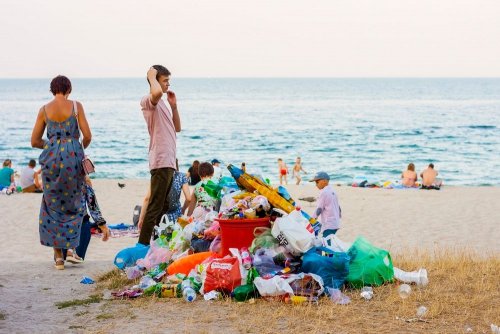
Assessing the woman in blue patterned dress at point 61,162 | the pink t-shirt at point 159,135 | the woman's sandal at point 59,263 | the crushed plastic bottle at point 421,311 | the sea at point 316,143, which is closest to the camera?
the crushed plastic bottle at point 421,311

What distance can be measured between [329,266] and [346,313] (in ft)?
2.31

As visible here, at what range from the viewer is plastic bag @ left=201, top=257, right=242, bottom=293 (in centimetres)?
629

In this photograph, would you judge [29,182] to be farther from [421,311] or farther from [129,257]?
[421,311]

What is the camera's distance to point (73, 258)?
831 centimetres

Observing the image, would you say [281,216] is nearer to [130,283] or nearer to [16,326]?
[130,283]

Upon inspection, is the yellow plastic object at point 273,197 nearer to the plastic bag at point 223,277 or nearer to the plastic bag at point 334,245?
the plastic bag at point 334,245

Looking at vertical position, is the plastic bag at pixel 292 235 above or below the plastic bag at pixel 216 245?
above

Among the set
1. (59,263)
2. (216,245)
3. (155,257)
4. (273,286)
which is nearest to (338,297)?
(273,286)

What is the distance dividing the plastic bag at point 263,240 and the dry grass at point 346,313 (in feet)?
1.94

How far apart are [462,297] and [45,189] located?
4380 millimetres

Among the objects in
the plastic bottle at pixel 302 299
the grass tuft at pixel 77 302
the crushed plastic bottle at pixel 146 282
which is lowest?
the grass tuft at pixel 77 302

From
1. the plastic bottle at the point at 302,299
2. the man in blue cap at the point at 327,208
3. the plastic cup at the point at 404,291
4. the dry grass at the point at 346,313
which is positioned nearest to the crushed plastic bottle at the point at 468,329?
the dry grass at the point at 346,313

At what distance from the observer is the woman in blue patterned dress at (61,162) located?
754 centimetres

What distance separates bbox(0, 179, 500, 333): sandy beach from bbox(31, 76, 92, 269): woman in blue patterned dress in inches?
21.7
